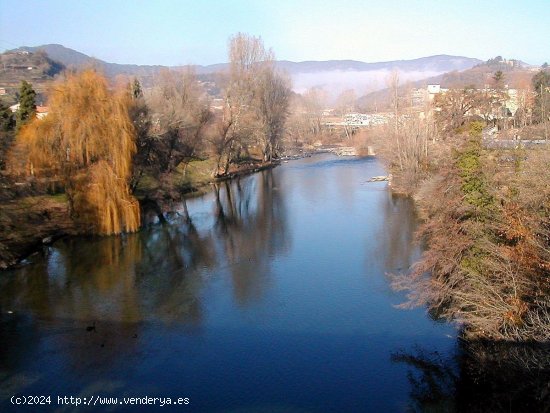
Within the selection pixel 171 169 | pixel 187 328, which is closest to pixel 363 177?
pixel 171 169

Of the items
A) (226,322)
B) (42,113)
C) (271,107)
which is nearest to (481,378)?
(226,322)

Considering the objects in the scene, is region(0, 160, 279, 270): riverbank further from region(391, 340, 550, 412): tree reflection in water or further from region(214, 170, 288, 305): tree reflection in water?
region(391, 340, 550, 412): tree reflection in water

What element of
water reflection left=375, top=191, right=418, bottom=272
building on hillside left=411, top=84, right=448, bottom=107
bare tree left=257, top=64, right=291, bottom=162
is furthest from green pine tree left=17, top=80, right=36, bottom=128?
building on hillside left=411, top=84, right=448, bottom=107

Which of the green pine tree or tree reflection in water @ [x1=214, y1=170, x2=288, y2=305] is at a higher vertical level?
the green pine tree

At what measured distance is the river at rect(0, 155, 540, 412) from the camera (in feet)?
28.4

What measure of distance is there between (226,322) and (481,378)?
5.13 m

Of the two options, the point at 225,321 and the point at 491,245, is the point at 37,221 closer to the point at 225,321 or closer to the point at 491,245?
the point at 225,321

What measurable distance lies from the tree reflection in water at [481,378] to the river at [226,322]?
0.29 feet

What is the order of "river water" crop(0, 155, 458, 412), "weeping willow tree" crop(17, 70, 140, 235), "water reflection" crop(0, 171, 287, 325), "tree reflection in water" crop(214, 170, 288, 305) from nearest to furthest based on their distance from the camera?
"river water" crop(0, 155, 458, 412)
"water reflection" crop(0, 171, 287, 325)
"tree reflection in water" crop(214, 170, 288, 305)
"weeping willow tree" crop(17, 70, 140, 235)

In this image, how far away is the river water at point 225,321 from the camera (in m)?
8.66

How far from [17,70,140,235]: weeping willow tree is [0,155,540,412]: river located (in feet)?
3.85

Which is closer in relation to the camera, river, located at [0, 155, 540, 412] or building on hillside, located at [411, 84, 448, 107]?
river, located at [0, 155, 540, 412]

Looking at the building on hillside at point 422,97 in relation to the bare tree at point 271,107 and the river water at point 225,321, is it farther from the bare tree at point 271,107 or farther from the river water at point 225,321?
the river water at point 225,321

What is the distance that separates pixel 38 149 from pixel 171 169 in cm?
845
